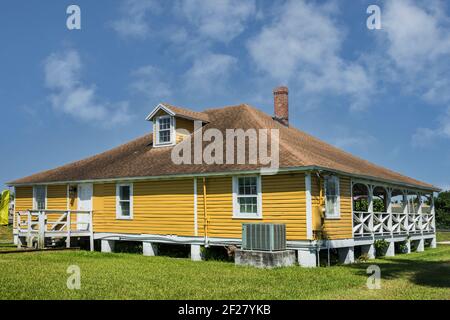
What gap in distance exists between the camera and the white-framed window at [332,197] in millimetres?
19172

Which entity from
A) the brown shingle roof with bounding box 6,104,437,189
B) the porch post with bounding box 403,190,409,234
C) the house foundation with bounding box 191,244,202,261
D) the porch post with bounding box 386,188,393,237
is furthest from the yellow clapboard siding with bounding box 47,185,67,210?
the porch post with bounding box 403,190,409,234

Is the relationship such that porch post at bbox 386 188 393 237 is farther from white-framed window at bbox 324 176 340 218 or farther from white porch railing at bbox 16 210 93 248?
white porch railing at bbox 16 210 93 248

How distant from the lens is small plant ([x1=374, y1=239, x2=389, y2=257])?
22516 mm

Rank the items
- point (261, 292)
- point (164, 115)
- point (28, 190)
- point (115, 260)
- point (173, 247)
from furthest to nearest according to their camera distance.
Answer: point (28, 190) < point (164, 115) < point (173, 247) < point (115, 260) < point (261, 292)

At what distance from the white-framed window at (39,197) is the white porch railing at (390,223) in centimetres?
1518

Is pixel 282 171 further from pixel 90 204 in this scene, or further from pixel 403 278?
pixel 90 204

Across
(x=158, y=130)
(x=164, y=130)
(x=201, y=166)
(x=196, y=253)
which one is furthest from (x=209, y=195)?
(x=158, y=130)

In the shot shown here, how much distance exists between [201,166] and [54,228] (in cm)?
918

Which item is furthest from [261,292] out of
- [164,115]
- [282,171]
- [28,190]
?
[28,190]

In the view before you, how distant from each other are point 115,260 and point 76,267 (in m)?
2.97

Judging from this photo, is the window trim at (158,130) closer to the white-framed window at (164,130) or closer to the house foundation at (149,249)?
the white-framed window at (164,130)

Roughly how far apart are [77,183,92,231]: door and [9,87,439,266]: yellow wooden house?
1.8 inches

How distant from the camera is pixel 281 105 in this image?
2747 cm
